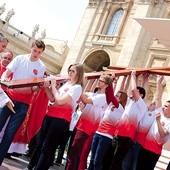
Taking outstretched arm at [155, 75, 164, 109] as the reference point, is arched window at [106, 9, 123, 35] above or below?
above

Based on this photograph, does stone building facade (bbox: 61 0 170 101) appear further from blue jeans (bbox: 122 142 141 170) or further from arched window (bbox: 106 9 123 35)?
blue jeans (bbox: 122 142 141 170)

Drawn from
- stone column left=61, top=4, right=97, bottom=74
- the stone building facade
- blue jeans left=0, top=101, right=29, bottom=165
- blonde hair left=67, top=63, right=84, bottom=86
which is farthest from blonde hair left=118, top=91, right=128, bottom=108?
stone column left=61, top=4, right=97, bottom=74

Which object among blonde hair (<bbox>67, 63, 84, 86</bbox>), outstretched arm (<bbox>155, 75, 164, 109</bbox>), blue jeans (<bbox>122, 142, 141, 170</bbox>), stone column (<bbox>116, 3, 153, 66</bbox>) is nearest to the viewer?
blonde hair (<bbox>67, 63, 84, 86</bbox>)

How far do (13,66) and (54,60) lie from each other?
2762 centimetres

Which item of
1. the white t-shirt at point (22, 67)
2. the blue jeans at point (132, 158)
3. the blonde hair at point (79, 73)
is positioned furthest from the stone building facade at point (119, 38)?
the blonde hair at point (79, 73)

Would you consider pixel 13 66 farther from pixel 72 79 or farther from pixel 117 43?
pixel 117 43

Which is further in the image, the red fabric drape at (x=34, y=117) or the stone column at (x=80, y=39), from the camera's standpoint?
the stone column at (x=80, y=39)

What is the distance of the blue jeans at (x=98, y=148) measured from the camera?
5695mm

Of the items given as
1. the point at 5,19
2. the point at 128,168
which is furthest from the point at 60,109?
the point at 5,19

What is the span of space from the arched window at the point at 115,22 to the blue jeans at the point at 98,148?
79.4ft

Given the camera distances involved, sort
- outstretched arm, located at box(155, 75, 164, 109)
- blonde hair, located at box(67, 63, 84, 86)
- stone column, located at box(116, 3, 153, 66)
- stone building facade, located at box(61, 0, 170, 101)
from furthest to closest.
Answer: stone column, located at box(116, 3, 153, 66)
stone building facade, located at box(61, 0, 170, 101)
outstretched arm, located at box(155, 75, 164, 109)
blonde hair, located at box(67, 63, 84, 86)

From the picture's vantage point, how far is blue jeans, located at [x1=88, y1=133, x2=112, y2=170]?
18.7 feet

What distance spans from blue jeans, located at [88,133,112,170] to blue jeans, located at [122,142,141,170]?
609mm

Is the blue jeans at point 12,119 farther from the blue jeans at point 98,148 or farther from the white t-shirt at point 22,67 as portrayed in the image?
the blue jeans at point 98,148
